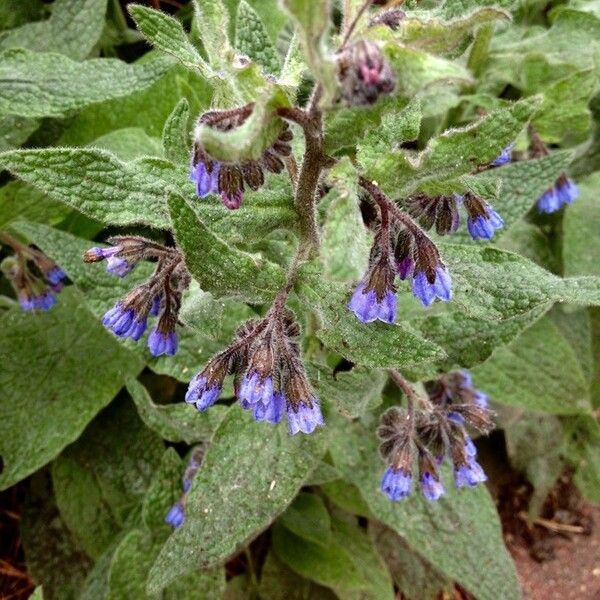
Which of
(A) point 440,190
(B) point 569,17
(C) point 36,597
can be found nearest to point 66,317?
(C) point 36,597

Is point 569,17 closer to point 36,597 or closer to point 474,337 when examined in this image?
point 474,337

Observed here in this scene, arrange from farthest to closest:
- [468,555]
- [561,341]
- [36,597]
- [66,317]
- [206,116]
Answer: [561,341]
[66,317]
[468,555]
[36,597]
[206,116]

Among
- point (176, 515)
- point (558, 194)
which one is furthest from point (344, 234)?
point (558, 194)

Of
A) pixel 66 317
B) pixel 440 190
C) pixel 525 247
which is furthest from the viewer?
pixel 525 247

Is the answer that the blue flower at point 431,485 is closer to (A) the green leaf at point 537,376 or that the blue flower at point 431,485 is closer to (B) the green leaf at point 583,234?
(A) the green leaf at point 537,376

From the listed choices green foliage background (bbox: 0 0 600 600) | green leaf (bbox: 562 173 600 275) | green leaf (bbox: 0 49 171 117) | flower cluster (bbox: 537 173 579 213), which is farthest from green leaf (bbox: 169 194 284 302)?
green leaf (bbox: 562 173 600 275)

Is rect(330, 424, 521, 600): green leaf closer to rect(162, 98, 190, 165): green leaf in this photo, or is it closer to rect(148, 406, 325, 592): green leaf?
rect(148, 406, 325, 592): green leaf
